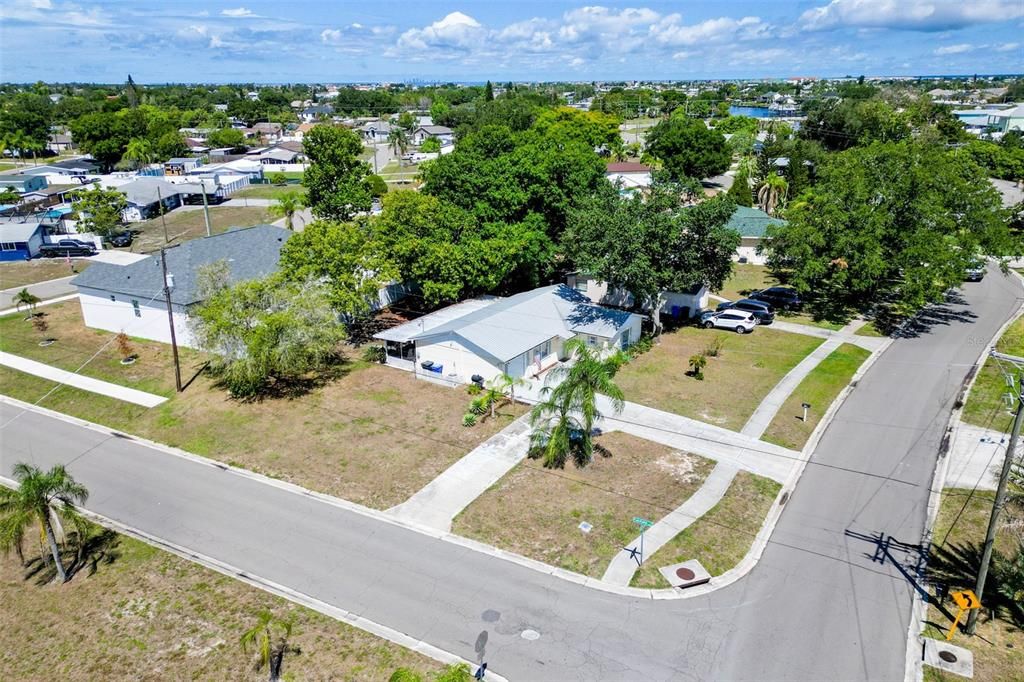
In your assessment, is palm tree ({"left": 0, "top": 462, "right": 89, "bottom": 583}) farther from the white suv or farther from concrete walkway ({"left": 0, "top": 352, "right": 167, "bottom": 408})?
the white suv

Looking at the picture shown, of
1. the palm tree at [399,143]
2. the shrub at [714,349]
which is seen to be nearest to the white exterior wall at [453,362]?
the shrub at [714,349]

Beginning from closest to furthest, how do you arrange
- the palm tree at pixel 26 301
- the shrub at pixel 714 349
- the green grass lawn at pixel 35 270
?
the shrub at pixel 714 349, the palm tree at pixel 26 301, the green grass lawn at pixel 35 270

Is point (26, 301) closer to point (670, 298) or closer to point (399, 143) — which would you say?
point (670, 298)

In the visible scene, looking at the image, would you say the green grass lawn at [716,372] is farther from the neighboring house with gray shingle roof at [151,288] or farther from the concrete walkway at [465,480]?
the neighboring house with gray shingle roof at [151,288]

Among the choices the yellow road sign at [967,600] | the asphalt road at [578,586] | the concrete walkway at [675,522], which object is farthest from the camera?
the concrete walkway at [675,522]

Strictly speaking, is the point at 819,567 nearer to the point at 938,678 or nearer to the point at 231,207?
the point at 938,678

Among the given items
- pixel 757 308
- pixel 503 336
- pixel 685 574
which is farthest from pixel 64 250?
pixel 685 574
